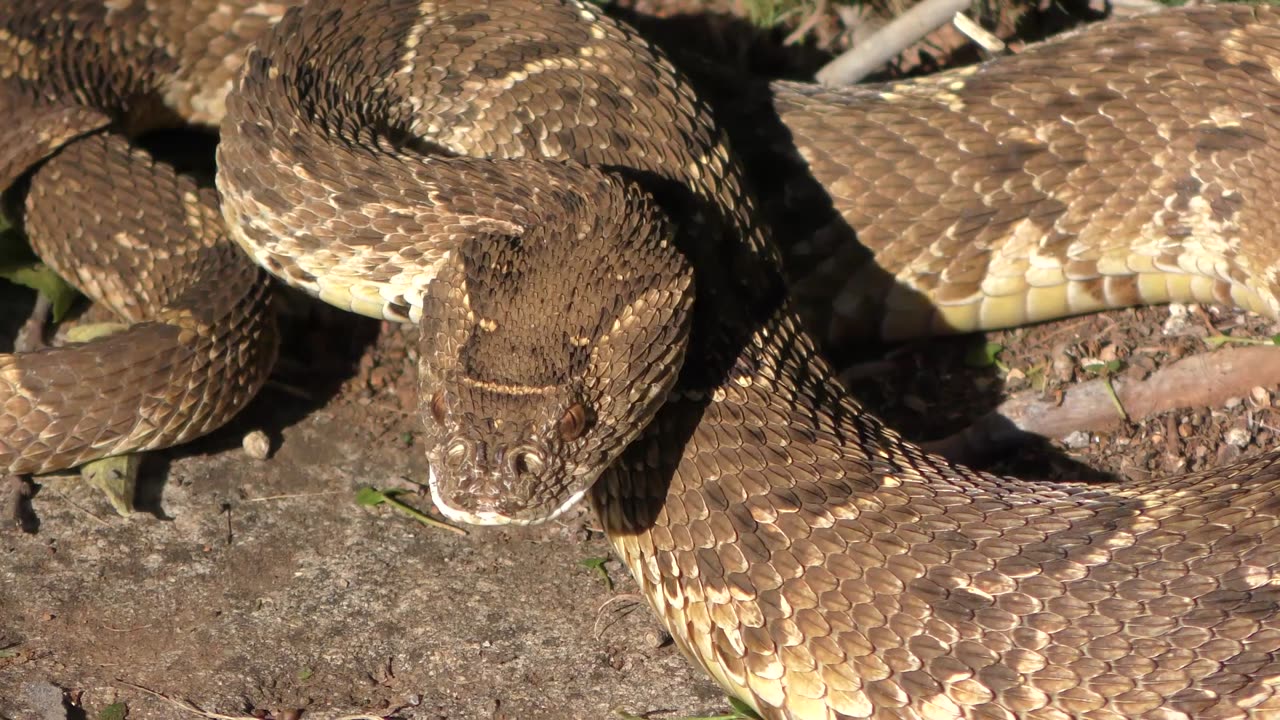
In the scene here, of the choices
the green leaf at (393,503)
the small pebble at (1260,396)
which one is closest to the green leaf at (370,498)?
the green leaf at (393,503)

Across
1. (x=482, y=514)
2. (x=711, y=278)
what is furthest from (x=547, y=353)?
(x=711, y=278)

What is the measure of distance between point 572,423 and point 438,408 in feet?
1.35

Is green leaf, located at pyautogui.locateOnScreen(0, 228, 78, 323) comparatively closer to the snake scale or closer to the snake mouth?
the snake scale

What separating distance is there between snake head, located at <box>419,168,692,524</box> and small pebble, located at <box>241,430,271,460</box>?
3.93ft

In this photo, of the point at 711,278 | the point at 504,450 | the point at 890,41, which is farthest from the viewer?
the point at 890,41

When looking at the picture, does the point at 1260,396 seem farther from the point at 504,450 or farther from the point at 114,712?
the point at 114,712

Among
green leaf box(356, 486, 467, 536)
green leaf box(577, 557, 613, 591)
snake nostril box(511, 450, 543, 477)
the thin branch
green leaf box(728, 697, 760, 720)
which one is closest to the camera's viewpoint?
snake nostril box(511, 450, 543, 477)

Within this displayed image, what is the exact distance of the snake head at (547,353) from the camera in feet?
12.6

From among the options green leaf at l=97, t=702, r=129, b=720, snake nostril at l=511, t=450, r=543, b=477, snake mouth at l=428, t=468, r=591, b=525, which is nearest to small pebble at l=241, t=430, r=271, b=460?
green leaf at l=97, t=702, r=129, b=720

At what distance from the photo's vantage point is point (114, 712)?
4023 millimetres

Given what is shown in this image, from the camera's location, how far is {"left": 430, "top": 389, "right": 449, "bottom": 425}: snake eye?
13.0ft

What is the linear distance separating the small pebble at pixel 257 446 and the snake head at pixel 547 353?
1.20 meters

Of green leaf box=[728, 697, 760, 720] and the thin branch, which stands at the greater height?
the thin branch

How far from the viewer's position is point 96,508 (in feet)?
15.8
